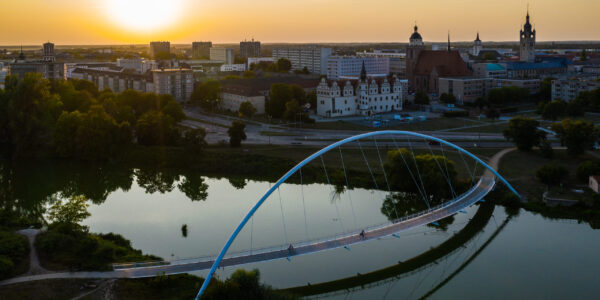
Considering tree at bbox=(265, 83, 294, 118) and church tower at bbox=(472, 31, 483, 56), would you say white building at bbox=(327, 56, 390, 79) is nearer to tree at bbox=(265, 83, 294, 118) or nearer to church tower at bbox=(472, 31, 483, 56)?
tree at bbox=(265, 83, 294, 118)

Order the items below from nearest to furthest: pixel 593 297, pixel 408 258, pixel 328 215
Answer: pixel 593 297 → pixel 408 258 → pixel 328 215

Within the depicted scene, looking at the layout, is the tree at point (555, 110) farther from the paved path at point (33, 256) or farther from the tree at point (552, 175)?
the paved path at point (33, 256)

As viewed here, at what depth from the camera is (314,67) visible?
66.6 metres

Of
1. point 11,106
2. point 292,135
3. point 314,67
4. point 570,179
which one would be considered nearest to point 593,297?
point 570,179

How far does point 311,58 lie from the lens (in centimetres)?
6700

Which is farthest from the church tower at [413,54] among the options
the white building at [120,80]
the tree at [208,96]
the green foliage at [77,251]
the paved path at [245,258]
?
the green foliage at [77,251]

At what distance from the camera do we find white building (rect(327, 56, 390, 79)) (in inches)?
2162

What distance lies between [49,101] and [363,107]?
637 inches

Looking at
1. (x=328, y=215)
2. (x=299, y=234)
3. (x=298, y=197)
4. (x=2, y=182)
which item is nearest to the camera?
(x=299, y=234)

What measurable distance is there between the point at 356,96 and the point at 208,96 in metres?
9.17

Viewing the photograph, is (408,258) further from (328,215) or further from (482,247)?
(328,215)

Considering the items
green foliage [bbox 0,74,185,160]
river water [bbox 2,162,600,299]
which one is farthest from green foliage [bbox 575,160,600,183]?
green foliage [bbox 0,74,185,160]

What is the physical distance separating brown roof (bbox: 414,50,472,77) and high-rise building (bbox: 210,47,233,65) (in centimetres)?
4401

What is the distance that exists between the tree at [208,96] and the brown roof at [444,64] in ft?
50.2
